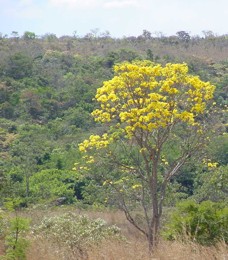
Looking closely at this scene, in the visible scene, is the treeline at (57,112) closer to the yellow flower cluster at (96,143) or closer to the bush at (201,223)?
the yellow flower cluster at (96,143)

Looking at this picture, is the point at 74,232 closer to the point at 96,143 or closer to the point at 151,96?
the point at 96,143

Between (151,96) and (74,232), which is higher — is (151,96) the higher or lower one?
the higher one

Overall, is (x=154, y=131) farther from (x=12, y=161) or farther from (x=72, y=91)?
(x=72, y=91)

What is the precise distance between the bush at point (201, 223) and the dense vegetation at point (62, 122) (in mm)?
2030

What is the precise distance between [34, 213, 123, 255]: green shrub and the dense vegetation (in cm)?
78

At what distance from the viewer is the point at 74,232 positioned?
818 cm

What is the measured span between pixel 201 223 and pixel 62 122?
2029cm

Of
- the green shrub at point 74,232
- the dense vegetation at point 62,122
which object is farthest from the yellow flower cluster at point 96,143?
the green shrub at point 74,232

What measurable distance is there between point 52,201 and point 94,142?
8.55m

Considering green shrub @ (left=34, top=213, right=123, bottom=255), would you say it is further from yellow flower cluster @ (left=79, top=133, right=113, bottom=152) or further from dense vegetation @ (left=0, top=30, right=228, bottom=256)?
yellow flower cluster @ (left=79, top=133, right=113, bottom=152)

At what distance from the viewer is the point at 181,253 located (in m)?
5.25

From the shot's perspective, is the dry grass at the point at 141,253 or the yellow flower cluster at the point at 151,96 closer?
the dry grass at the point at 141,253

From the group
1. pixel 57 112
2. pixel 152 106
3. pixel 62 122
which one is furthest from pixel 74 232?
pixel 57 112

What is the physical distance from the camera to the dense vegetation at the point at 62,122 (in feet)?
51.4
